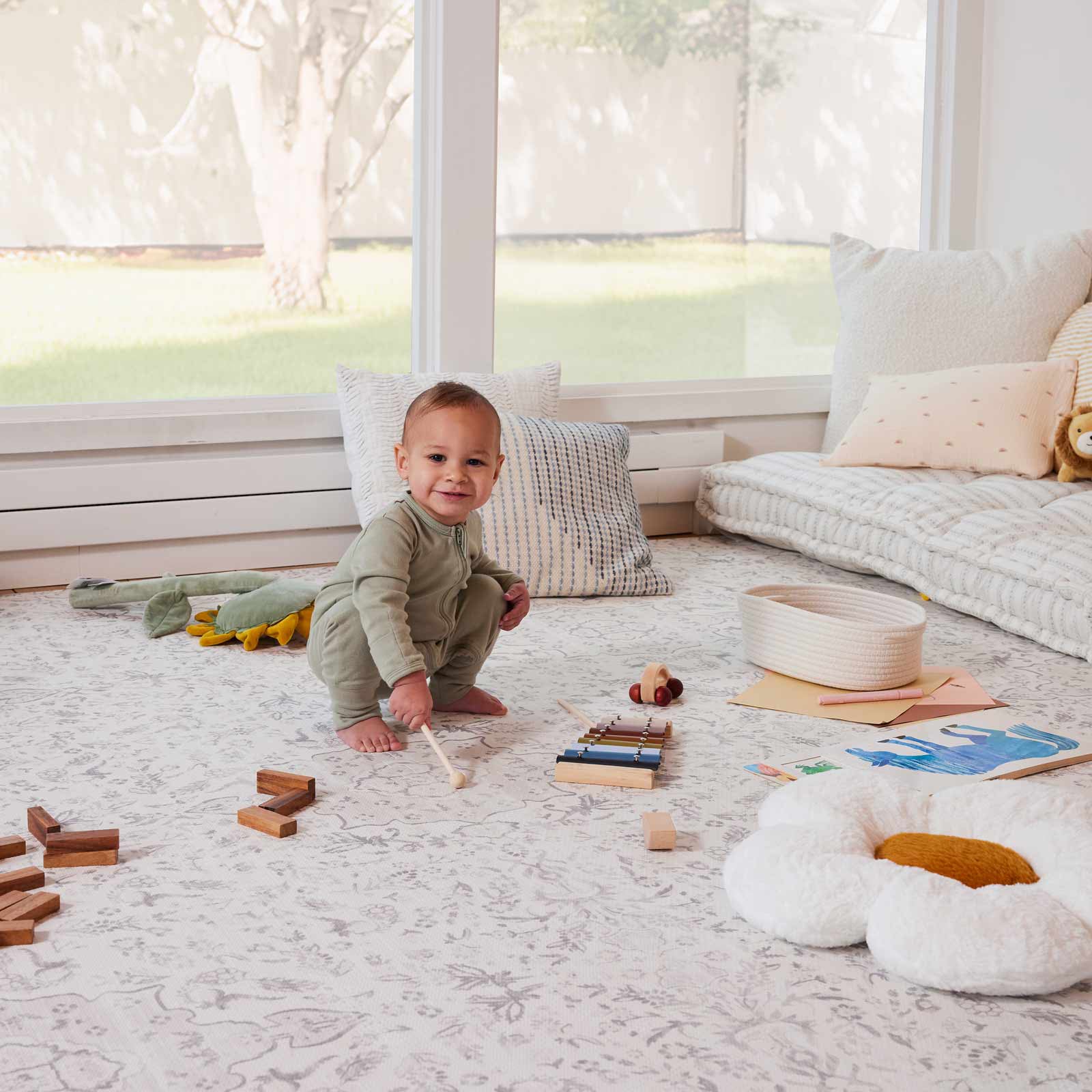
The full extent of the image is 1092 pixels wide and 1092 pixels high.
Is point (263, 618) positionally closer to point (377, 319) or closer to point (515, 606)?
point (515, 606)

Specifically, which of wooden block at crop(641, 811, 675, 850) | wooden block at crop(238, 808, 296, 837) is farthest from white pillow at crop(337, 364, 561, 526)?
wooden block at crop(641, 811, 675, 850)

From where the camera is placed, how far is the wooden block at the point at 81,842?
1241mm

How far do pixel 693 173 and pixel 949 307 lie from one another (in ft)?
2.33

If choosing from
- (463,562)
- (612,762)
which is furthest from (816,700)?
(463,562)

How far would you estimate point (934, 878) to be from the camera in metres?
1.10

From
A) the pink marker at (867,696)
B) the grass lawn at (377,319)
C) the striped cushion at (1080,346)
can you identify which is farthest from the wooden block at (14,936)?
the striped cushion at (1080,346)

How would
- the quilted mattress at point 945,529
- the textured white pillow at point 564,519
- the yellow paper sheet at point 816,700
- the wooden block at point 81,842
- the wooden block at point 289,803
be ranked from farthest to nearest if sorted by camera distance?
1. the textured white pillow at point 564,519
2. the quilted mattress at point 945,529
3. the yellow paper sheet at point 816,700
4. the wooden block at point 289,803
5. the wooden block at point 81,842

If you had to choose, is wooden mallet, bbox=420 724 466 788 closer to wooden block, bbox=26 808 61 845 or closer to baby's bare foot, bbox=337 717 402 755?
→ baby's bare foot, bbox=337 717 402 755

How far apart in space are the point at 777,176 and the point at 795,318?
37cm

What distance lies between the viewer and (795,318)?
325 cm

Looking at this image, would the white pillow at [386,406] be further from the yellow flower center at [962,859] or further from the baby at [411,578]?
the yellow flower center at [962,859]

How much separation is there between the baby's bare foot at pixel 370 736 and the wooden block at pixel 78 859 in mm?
399

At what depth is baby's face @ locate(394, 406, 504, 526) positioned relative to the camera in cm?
158

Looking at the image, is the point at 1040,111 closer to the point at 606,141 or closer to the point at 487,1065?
the point at 606,141
